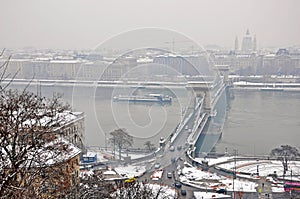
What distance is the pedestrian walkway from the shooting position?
3270 mm

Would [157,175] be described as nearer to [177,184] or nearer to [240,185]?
[177,184]

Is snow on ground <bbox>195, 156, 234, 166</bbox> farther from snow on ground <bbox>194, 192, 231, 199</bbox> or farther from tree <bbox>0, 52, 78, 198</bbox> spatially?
tree <bbox>0, 52, 78, 198</bbox>

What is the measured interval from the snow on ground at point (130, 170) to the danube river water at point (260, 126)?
1512 millimetres

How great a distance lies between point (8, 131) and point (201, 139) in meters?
5.62

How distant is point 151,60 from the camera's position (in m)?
10.0

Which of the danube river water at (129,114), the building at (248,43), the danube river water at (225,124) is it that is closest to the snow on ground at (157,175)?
the danube river water at (129,114)

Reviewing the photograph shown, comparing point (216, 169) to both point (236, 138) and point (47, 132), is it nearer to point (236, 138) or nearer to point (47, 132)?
point (236, 138)

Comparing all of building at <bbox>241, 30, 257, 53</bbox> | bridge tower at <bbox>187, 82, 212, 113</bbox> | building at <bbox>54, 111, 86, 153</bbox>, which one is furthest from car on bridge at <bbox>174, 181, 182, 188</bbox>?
building at <bbox>241, 30, 257, 53</bbox>

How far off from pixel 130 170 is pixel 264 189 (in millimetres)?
1336

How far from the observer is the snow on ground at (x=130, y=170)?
156 inches

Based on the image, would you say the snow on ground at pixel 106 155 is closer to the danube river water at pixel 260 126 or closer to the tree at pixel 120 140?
the tree at pixel 120 140

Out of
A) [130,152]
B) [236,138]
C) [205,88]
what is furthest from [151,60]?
[130,152]

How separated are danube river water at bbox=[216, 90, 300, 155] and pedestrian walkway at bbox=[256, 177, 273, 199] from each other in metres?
1.47

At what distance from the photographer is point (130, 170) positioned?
13.7ft
